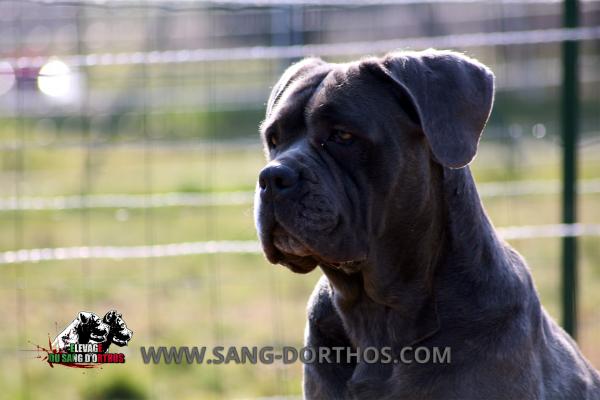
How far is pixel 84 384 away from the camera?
5852 mm

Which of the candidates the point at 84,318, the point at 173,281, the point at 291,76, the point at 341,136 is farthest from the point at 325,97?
the point at 173,281

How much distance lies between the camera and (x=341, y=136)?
3.43 m

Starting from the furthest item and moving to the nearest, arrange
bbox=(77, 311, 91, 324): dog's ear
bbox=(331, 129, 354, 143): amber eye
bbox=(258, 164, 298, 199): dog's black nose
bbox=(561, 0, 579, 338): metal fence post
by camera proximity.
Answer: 1. bbox=(561, 0, 579, 338): metal fence post
2. bbox=(77, 311, 91, 324): dog's ear
3. bbox=(331, 129, 354, 143): amber eye
4. bbox=(258, 164, 298, 199): dog's black nose

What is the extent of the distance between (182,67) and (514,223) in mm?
8382

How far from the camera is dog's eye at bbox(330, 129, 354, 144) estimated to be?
11.2ft

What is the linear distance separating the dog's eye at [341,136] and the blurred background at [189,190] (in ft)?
2.77

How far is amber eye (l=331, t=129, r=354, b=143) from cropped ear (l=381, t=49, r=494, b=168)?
0.78ft

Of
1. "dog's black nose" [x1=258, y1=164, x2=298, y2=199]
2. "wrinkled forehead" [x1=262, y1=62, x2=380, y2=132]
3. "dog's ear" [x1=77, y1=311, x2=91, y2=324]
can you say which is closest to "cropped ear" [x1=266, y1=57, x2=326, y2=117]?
"wrinkled forehead" [x1=262, y1=62, x2=380, y2=132]

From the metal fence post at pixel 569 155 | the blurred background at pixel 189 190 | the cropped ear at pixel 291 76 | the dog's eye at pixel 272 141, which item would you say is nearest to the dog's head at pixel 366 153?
the dog's eye at pixel 272 141

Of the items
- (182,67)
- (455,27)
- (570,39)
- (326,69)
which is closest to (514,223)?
(570,39)

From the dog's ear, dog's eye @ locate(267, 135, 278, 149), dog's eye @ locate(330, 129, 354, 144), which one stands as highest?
dog's eye @ locate(330, 129, 354, 144)

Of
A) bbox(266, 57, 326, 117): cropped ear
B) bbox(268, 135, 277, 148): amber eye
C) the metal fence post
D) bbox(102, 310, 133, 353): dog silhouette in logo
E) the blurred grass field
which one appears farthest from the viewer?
the blurred grass field

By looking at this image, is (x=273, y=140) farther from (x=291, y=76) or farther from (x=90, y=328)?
(x=90, y=328)

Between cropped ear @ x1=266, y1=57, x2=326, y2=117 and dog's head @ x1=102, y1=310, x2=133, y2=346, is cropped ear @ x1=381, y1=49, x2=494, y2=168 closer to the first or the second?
cropped ear @ x1=266, y1=57, x2=326, y2=117
